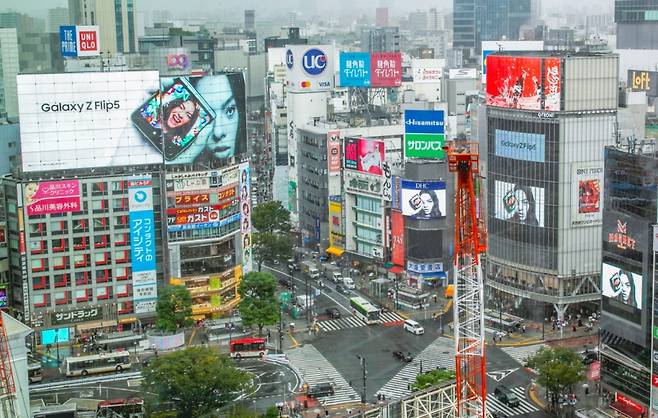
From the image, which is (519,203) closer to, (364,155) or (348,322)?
(348,322)

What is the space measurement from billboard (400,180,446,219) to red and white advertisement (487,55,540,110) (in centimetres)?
586

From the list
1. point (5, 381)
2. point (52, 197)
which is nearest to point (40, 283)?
point (52, 197)

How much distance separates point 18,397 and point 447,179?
1108 inches

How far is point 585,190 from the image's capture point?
49000mm

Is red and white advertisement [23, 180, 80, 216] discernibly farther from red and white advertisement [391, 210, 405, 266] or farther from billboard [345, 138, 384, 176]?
billboard [345, 138, 384, 176]

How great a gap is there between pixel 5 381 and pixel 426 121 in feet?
97.1

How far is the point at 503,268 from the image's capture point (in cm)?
5166

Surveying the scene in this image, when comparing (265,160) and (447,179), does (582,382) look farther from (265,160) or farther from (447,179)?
(265,160)

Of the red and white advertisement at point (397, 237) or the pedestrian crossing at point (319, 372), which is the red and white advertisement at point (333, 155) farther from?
the pedestrian crossing at point (319, 372)

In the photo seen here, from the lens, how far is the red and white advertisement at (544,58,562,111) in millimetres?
48178

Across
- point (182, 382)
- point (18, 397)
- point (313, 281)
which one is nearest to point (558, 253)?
point (313, 281)

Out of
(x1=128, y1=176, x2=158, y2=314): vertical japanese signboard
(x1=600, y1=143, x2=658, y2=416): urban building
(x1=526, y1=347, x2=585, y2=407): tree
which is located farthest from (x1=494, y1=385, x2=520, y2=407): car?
(x1=128, y1=176, x2=158, y2=314): vertical japanese signboard

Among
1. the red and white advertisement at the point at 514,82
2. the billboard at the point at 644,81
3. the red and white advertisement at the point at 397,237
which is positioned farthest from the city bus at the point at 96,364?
the billboard at the point at 644,81

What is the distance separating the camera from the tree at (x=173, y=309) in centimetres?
4806
